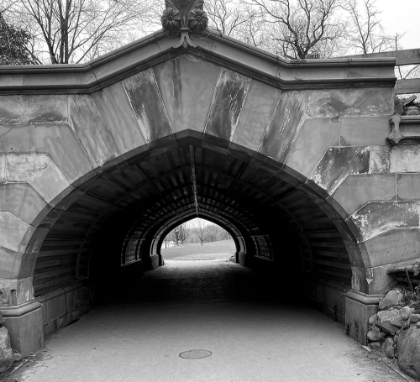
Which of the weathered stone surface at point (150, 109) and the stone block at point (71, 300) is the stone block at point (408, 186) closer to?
the weathered stone surface at point (150, 109)

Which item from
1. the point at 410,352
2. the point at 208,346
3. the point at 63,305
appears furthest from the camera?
the point at 63,305

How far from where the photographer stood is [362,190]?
6.58 m

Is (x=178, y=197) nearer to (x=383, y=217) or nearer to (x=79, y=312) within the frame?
(x=79, y=312)

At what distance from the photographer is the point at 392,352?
18.9 ft

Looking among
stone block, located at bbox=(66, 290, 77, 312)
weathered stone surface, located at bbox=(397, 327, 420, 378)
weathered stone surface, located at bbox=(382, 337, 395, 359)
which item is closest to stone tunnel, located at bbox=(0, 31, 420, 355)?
weathered stone surface, located at bbox=(382, 337, 395, 359)

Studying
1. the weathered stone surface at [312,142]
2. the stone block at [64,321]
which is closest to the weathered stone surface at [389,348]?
the weathered stone surface at [312,142]

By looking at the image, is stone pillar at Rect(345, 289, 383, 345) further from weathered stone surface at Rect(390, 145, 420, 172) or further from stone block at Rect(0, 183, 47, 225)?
stone block at Rect(0, 183, 47, 225)

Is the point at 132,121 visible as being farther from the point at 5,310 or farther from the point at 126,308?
the point at 126,308

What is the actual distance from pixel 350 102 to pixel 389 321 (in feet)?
10.2

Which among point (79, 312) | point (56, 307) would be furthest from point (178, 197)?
point (56, 307)

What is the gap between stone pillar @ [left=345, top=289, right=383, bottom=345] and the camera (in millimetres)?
6332

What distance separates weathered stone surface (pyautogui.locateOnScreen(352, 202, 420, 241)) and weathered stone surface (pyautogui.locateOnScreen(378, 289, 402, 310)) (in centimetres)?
82

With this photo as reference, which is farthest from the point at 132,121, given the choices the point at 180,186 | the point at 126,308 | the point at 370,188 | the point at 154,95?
the point at 180,186

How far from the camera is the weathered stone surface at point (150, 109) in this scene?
6.49 m
